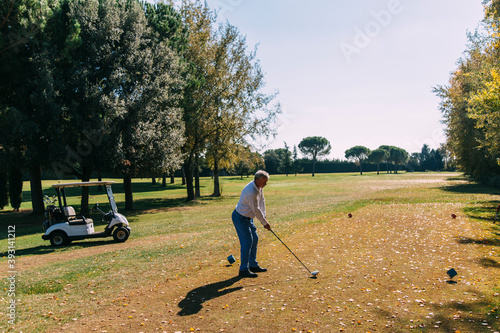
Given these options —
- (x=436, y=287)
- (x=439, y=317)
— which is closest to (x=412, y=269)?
(x=436, y=287)

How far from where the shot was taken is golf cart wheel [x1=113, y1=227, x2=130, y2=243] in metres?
14.3

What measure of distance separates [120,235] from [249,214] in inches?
336

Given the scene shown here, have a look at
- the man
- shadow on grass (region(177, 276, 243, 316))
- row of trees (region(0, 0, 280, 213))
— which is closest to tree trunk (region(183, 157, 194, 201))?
row of trees (region(0, 0, 280, 213))

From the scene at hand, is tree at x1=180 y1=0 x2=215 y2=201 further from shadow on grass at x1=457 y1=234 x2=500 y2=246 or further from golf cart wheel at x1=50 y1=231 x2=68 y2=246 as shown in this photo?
shadow on grass at x1=457 y1=234 x2=500 y2=246

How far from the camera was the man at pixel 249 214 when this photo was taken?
26.4 ft

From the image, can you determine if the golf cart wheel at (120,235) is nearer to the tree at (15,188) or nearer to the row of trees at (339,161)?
the tree at (15,188)

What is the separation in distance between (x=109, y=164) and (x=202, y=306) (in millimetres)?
18596

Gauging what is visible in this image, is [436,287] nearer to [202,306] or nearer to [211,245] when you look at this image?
[202,306]

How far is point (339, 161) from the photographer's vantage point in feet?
445

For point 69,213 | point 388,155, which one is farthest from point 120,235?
point 388,155

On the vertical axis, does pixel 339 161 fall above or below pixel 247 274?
above

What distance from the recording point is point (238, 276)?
8.52 metres

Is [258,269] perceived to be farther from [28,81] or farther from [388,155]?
[388,155]

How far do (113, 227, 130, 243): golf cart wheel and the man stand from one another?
7836 mm
